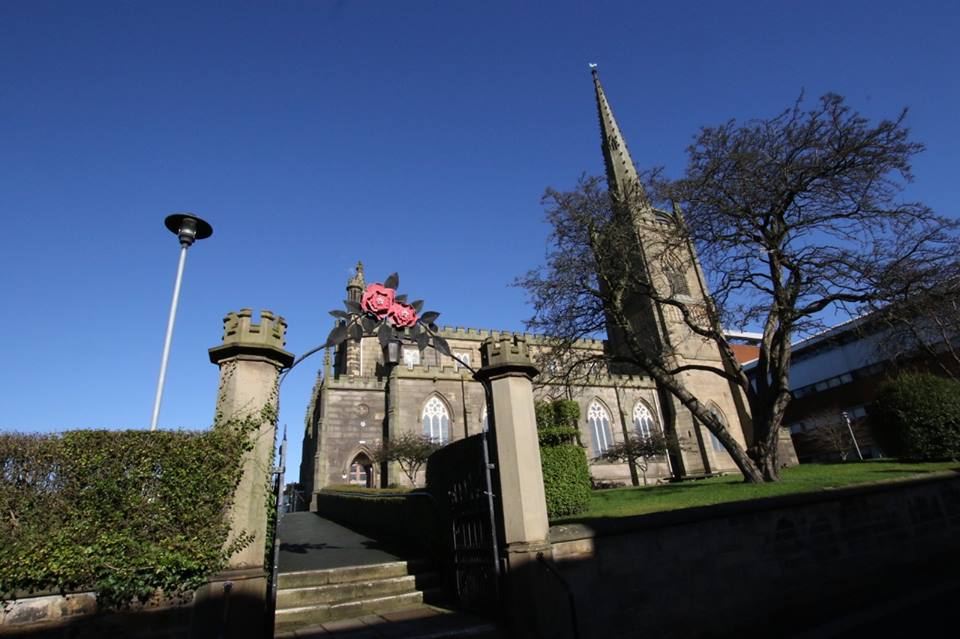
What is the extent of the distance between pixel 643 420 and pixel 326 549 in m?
25.9

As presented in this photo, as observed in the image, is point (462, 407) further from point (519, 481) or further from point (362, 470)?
point (519, 481)

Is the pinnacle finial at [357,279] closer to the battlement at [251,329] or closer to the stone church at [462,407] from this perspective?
the stone church at [462,407]

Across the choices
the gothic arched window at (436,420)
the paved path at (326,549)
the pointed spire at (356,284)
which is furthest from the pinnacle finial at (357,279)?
the paved path at (326,549)

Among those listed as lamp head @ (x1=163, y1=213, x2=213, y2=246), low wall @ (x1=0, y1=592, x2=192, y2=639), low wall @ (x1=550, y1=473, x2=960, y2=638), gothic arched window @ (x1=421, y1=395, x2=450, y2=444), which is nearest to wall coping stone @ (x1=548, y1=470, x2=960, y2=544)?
low wall @ (x1=550, y1=473, x2=960, y2=638)

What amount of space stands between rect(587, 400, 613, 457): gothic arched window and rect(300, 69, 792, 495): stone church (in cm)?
6

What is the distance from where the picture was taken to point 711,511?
6.91 meters

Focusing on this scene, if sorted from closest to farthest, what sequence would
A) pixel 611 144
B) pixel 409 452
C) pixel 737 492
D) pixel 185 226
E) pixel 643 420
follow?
pixel 185 226 → pixel 737 492 → pixel 409 452 → pixel 643 420 → pixel 611 144

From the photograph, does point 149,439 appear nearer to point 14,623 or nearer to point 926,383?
point 14,623

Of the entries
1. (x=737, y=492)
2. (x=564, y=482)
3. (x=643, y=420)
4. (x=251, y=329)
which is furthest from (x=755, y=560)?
(x=643, y=420)

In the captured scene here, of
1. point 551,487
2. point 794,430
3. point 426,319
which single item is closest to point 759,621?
point 551,487

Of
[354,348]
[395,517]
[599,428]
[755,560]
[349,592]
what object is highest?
[354,348]

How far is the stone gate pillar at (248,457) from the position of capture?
180 inches

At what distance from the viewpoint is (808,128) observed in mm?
11977

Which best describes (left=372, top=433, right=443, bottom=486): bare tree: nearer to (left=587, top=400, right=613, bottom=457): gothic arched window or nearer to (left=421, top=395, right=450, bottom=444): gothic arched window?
(left=421, top=395, right=450, bottom=444): gothic arched window
